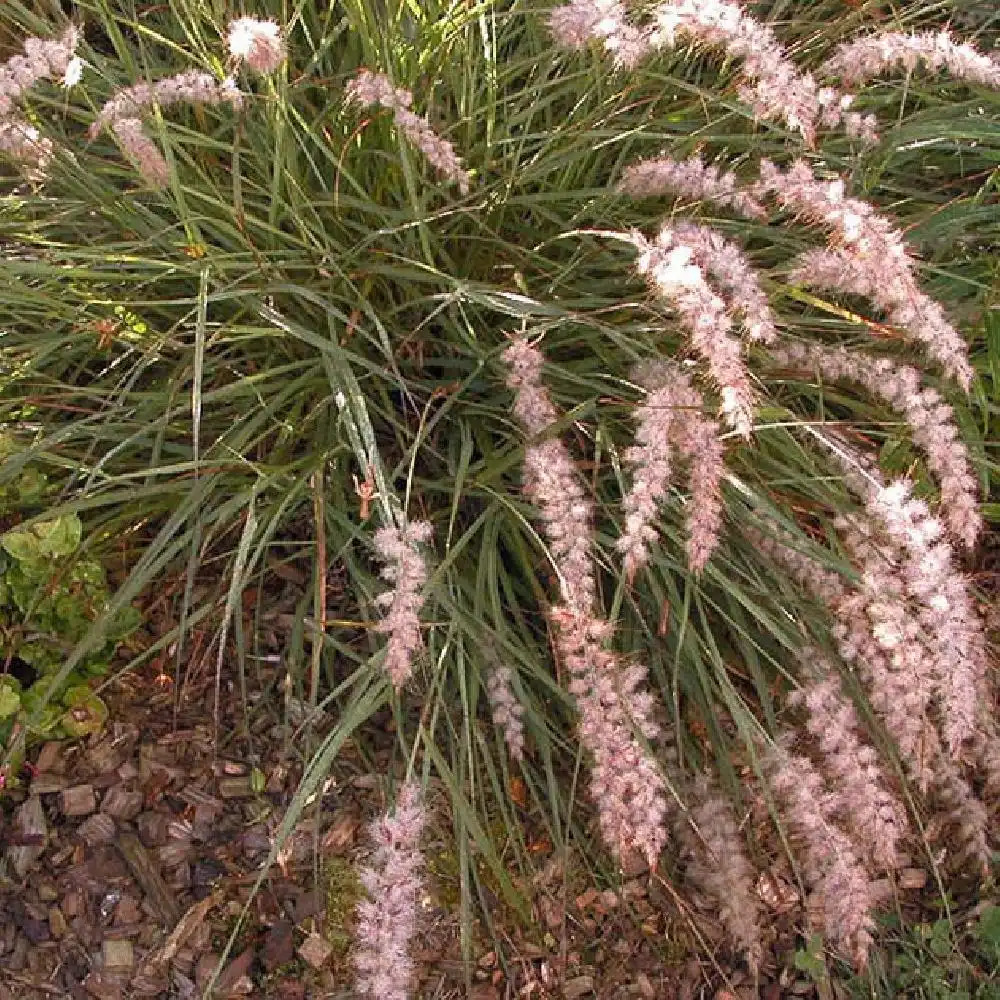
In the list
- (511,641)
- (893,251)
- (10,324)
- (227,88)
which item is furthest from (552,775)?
(10,324)

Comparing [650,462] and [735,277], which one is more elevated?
[735,277]

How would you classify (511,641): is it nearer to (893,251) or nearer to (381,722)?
(381,722)

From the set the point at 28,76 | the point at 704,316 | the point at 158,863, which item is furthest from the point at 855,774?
the point at 28,76

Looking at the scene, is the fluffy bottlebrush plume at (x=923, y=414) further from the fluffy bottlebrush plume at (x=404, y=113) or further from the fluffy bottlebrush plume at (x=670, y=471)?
the fluffy bottlebrush plume at (x=404, y=113)

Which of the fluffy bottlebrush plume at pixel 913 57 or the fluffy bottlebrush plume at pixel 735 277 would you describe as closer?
the fluffy bottlebrush plume at pixel 735 277

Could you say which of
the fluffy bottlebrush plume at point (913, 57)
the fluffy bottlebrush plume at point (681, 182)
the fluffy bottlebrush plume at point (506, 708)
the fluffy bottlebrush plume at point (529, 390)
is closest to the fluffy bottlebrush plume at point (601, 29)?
the fluffy bottlebrush plume at point (681, 182)

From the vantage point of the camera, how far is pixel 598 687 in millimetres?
2139

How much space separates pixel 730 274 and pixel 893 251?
10.0 inches

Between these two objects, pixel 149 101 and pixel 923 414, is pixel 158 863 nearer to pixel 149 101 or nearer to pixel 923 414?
pixel 149 101

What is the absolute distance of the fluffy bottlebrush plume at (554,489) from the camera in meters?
2.18

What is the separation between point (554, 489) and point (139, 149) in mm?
912

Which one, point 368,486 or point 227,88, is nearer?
point 368,486

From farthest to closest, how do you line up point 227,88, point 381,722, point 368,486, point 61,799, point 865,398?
point 865,398 → point 381,722 → point 61,799 → point 227,88 → point 368,486

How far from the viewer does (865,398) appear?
3.19 m
